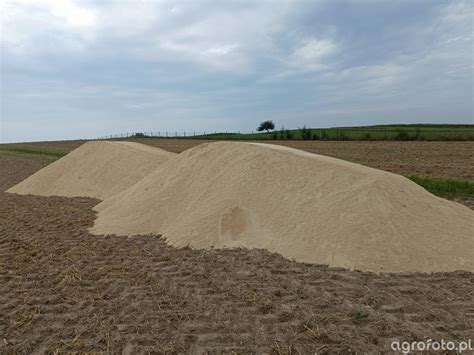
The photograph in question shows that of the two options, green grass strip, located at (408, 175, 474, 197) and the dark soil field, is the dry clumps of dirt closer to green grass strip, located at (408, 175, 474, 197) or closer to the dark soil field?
the dark soil field

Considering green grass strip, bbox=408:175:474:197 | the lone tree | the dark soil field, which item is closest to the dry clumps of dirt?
the dark soil field

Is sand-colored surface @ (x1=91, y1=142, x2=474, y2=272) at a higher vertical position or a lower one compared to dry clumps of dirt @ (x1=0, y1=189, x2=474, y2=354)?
higher

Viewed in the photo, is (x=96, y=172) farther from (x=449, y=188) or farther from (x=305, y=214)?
(x=449, y=188)

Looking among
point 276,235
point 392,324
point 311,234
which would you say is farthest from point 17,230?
point 392,324

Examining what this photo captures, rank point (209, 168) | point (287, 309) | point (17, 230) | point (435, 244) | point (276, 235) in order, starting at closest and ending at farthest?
point (287, 309)
point (435, 244)
point (276, 235)
point (17, 230)
point (209, 168)

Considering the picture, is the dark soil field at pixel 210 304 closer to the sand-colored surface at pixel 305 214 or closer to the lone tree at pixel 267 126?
the sand-colored surface at pixel 305 214

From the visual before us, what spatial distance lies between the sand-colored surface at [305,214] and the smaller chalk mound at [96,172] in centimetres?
513

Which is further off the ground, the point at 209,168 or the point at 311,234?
the point at 209,168

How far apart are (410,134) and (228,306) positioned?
37.3 m

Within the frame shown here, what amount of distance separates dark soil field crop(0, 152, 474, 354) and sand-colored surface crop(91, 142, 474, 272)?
13.9 inches

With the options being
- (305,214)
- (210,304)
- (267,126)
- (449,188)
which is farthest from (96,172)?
(267,126)

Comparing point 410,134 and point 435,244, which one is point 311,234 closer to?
point 435,244

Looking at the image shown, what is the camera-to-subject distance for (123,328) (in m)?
3.66

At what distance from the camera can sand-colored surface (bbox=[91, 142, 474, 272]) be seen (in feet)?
17.9
